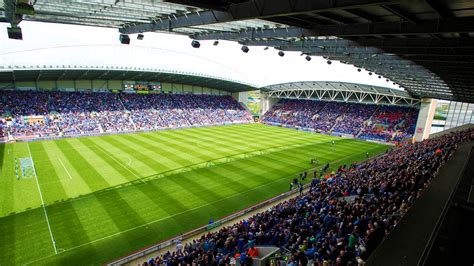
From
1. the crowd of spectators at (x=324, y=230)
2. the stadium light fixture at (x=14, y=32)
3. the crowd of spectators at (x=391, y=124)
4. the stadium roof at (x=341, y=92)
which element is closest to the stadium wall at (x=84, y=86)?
the stadium roof at (x=341, y=92)

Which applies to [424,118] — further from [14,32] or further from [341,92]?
[14,32]

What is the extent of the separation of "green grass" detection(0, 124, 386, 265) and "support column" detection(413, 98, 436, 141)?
15.7m

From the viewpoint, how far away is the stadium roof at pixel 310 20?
7.57 meters

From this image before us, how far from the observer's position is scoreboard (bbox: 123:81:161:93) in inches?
2211

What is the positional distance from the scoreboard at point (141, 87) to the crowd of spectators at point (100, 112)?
1103mm

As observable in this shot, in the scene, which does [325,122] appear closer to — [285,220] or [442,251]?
[285,220]

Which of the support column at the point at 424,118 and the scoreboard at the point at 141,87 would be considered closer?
the support column at the point at 424,118

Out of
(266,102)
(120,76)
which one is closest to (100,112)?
(120,76)

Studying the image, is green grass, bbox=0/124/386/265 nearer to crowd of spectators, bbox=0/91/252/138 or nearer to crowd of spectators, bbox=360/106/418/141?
crowd of spectators, bbox=0/91/252/138

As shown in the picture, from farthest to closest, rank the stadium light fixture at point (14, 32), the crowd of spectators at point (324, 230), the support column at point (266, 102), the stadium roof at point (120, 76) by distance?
the support column at point (266, 102) → the stadium roof at point (120, 76) → the stadium light fixture at point (14, 32) → the crowd of spectators at point (324, 230)

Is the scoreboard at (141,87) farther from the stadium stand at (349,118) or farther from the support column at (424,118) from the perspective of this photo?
the support column at (424,118)

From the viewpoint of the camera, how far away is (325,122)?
201 ft

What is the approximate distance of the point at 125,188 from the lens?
2188 centimetres

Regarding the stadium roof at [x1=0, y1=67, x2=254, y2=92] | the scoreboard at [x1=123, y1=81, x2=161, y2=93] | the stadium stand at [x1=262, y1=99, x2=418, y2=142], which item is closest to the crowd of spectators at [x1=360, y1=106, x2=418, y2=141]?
the stadium stand at [x1=262, y1=99, x2=418, y2=142]
